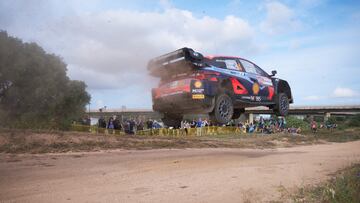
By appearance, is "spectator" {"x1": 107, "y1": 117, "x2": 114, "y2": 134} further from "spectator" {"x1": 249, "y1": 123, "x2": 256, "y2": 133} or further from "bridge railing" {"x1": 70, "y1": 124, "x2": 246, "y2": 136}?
"spectator" {"x1": 249, "y1": 123, "x2": 256, "y2": 133}

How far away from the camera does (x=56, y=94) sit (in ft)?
92.8

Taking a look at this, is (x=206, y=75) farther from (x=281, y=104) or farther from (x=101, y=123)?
(x=101, y=123)

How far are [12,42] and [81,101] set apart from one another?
35.8 feet

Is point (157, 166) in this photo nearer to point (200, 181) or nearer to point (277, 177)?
point (200, 181)

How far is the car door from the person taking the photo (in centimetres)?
1157

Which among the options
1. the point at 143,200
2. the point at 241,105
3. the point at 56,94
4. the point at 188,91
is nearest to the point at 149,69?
the point at 188,91

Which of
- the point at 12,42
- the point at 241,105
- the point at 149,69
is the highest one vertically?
the point at 12,42

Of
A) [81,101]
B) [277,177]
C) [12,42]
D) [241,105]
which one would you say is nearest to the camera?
Answer: [277,177]

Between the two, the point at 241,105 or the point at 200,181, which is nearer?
the point at 200,181

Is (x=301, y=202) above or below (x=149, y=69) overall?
below

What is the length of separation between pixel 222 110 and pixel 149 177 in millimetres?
4534

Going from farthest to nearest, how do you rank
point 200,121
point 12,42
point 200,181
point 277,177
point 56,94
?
1. point 56,94
2. point 12,42
3. point 200,121
4. point 277,177
5. point 200,181

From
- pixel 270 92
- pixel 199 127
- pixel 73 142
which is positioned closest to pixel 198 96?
pixel 73 142

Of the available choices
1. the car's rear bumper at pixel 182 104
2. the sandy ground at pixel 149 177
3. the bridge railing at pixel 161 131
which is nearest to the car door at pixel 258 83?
the car's rear bumper at pixel 182 104
